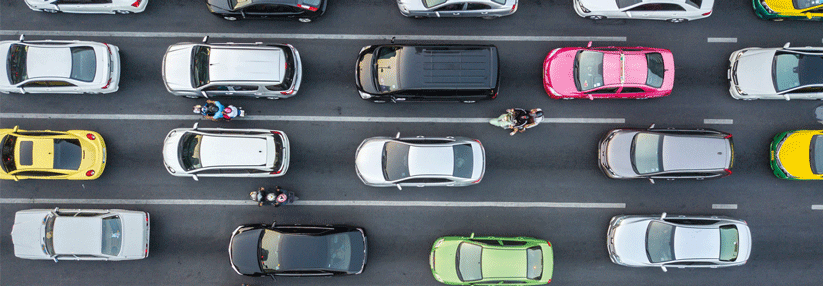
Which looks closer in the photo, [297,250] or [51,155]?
[297,250]

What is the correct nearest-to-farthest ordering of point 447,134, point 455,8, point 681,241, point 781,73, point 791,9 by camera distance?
point 681,241 < point 781,73 < point 455,8 < point 791,9 < point 447,134

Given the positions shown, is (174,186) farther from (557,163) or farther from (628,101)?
(628,101)

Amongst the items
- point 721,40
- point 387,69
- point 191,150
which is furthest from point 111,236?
point 721,40

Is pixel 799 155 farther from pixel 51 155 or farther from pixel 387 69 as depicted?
pixel 51 155

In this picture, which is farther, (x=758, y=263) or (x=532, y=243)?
(x=758, y=263)

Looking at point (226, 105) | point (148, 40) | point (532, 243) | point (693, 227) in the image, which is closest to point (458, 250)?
point (532, 243)

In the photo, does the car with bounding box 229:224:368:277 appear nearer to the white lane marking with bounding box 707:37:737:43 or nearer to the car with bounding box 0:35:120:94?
the car with bounding box 0:35:120:94
